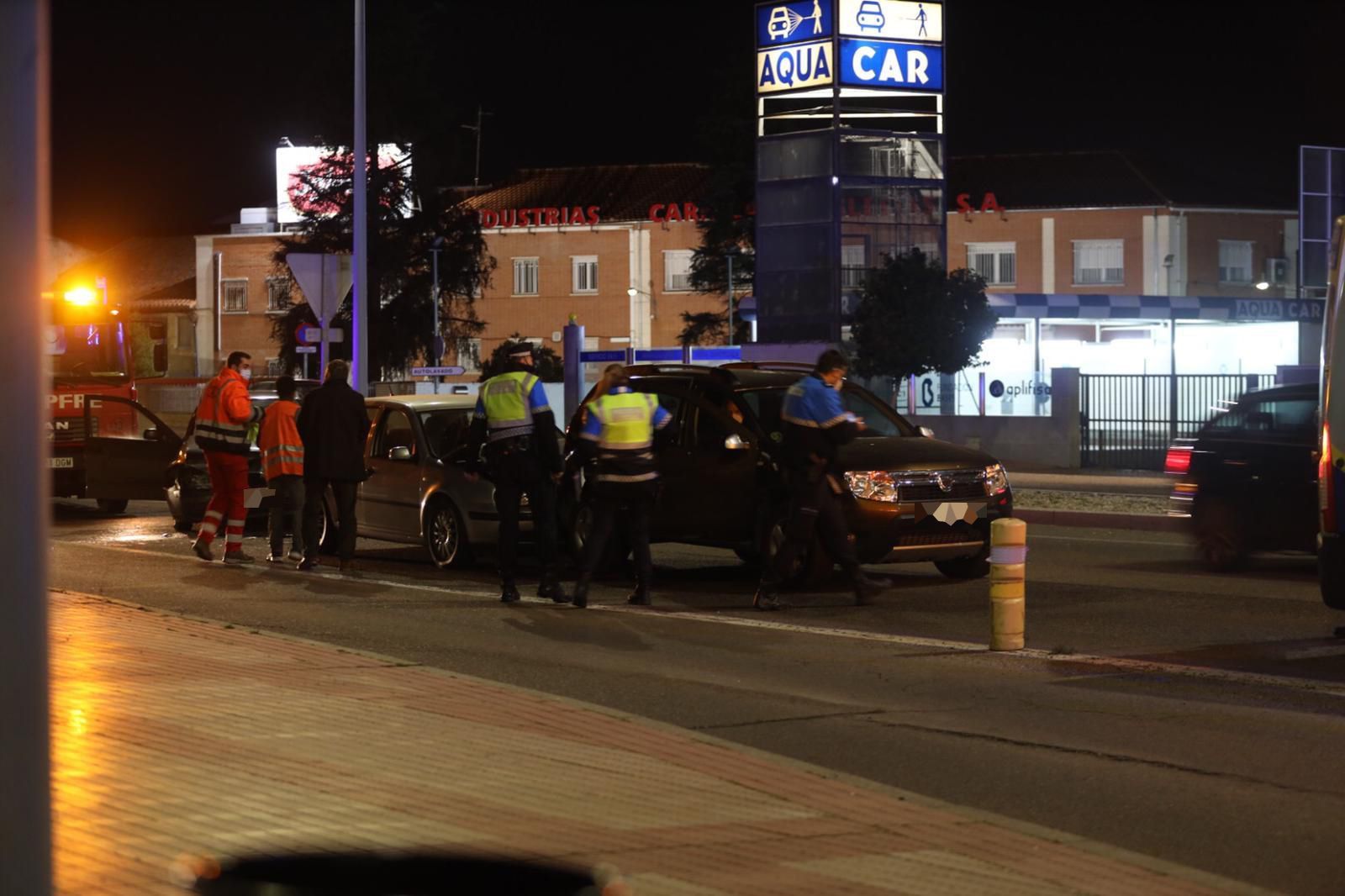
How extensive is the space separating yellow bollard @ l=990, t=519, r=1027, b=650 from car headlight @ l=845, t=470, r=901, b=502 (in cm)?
280

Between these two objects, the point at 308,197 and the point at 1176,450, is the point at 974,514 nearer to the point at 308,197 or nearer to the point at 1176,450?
the point at 1176,450

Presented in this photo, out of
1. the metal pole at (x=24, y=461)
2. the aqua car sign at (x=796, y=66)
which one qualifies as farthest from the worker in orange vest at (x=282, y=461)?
the aqua car sign at (x=796, y=66)

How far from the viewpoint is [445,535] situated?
1673 cm

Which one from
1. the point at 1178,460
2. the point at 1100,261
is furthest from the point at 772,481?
the point at 1100,261

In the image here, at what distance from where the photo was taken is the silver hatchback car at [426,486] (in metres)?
16.3

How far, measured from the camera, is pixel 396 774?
23.5 ft

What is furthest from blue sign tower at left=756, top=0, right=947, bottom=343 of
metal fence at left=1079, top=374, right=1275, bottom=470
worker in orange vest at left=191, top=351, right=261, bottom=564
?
worker in orange vest at left=191, top=351, right=261, bottom=564

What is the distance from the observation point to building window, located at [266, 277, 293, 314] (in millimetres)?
66269

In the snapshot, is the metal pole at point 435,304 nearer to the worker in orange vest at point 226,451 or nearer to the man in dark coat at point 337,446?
the worker in orange vest at point 226,451

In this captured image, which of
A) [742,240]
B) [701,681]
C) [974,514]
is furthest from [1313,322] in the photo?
[701,681]

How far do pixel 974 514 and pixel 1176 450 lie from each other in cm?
356

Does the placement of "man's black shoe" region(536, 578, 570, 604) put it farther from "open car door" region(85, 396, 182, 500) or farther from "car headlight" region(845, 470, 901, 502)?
"open car door" region(85, 396, 182, 500)

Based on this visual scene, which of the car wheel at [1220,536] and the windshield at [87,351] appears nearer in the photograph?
the car wheel at [1220,536]

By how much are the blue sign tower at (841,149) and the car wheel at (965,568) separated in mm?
28658
